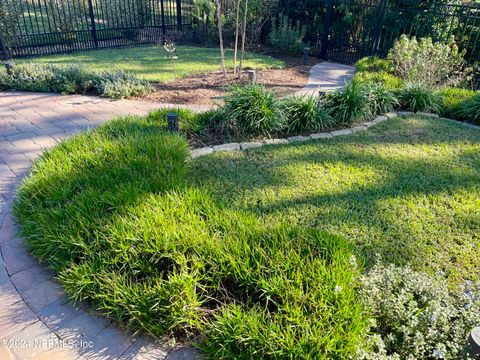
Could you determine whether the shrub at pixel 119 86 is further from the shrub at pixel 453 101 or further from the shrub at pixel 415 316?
the shrub at pixel 415 316

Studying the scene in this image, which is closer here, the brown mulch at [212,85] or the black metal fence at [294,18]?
the brown mulch at [212,85]

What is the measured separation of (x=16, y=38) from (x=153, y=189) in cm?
755

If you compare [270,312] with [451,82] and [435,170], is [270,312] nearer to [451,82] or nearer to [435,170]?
[435,170]

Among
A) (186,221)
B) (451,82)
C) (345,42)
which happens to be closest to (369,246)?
(186,221)

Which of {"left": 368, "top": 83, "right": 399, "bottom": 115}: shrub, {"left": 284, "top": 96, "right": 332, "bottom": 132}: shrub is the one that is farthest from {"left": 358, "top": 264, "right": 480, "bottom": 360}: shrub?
{"left": 368, "top": 83, "right": 399, "bottom": 115}: shrub

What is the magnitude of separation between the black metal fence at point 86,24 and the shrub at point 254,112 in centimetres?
646

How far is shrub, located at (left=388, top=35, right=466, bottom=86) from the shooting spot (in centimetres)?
553

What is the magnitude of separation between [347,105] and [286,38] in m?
5.26

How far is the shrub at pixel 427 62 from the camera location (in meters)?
5.53

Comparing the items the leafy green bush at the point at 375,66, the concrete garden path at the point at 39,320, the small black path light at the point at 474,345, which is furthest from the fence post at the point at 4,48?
the small black path light at the point at 474,345

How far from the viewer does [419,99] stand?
484 cm

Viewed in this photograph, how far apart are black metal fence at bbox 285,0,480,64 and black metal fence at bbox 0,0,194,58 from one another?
3607 mm

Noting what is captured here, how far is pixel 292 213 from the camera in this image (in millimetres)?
2666

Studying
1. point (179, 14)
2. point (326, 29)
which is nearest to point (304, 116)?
point (326, 29)
